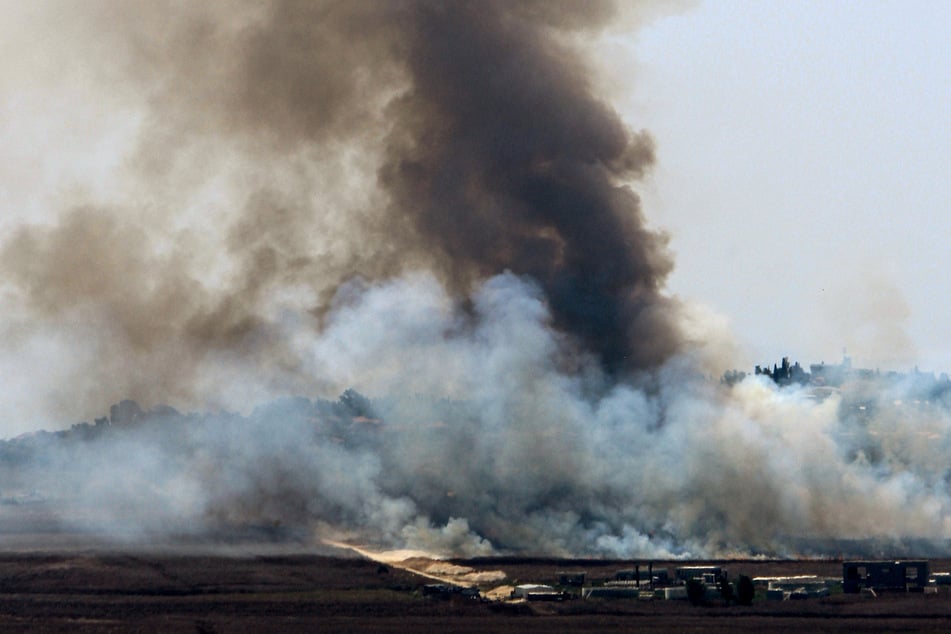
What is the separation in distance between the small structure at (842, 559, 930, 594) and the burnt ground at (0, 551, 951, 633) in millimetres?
2023

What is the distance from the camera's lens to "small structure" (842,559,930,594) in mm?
129875

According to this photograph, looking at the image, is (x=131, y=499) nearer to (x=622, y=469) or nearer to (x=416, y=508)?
(x=416, y=508)

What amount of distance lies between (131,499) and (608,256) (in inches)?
1460

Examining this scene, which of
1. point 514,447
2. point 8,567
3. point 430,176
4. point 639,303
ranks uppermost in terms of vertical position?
point 430,176

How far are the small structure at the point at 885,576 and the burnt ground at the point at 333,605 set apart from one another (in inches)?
79.7

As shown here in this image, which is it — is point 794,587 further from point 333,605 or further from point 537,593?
point 333,605

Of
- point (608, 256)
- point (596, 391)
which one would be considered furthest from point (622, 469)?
point (608, 256)

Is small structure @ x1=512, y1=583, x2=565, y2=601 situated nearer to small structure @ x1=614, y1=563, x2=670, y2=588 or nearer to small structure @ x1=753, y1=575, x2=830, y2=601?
small structure @ x1=614, y1=563, x2=670, y2=588

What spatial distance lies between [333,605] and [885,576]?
3264cm

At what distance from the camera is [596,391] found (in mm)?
151625

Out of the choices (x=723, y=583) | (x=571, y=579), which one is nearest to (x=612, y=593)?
(x=571, y=579)

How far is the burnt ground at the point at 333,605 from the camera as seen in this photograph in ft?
384

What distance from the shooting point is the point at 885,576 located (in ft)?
429

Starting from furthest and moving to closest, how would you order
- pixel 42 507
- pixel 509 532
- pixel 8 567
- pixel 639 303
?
pixel 42 507, pixel 639 303, pixel 509 532, pixel 8 567
